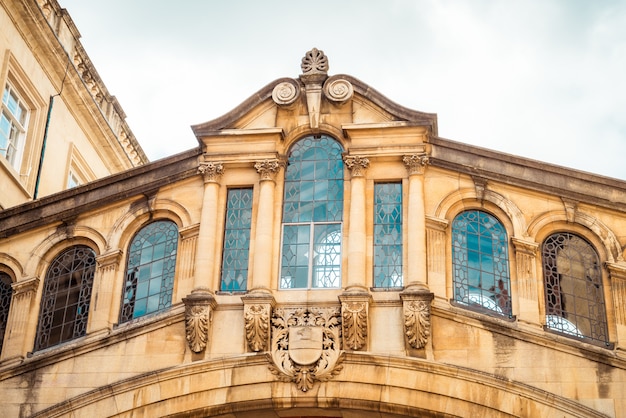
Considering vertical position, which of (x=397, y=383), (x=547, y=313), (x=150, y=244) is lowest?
(x=397, y=383)

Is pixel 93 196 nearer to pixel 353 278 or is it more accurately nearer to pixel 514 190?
pixel 353 278

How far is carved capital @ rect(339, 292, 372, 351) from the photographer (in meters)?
19.5

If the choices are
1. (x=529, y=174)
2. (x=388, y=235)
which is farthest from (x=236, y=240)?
(x=529, y=174)

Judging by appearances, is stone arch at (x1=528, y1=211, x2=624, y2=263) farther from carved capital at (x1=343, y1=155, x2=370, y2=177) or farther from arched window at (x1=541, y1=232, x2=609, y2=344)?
carved capital at (x1=343, y1=155, x2=370, y2=177)

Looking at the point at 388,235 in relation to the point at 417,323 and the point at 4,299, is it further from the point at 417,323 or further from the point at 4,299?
the point at 4,299

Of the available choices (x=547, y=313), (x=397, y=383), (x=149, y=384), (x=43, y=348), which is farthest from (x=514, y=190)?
(x=43, y=348)

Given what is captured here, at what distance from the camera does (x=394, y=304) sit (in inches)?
779

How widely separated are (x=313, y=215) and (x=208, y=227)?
6.27 ft

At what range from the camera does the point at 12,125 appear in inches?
1053

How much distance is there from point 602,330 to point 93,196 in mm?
9623

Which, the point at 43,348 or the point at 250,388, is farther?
the point at 43,348

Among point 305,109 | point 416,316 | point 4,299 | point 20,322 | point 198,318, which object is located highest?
point 305,109

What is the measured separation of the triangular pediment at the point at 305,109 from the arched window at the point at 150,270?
189 cm

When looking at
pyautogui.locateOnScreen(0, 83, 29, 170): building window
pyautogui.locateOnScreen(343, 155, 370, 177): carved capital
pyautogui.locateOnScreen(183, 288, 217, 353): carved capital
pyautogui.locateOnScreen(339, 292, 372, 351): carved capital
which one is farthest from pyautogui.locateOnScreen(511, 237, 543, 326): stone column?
pyautogui.locateOnScreen(0, 83, 29, 170): building window
